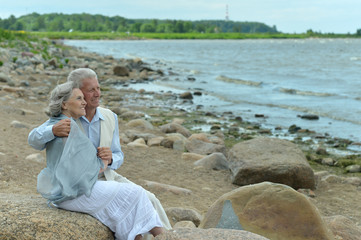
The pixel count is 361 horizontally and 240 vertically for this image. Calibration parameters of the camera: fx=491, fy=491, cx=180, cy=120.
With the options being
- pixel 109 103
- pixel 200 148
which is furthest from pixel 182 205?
pixel 109 103

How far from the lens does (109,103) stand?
57.8 feet

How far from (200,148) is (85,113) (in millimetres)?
6536

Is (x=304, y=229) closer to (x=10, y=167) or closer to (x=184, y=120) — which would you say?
(x=10, y=167)

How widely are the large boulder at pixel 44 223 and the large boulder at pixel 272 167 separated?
15.0 feet

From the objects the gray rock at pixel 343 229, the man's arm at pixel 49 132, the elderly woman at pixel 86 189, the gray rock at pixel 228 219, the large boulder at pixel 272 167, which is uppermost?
the man's arm at pixel 49 132

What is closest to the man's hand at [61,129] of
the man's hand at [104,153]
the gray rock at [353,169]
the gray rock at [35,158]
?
the man's hand at [104,153]

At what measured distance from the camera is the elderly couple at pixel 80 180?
140 inches

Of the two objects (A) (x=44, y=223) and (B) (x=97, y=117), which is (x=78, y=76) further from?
(A) (x=44, y=223)

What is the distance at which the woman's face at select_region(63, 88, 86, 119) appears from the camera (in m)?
3.73

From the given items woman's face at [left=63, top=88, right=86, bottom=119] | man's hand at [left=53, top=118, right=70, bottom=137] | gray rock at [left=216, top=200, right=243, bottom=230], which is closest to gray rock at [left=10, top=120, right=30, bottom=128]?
gray rock at [left=216, top=200, right=243, bottom=230]

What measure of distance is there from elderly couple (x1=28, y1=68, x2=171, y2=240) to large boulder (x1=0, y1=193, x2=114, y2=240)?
0.22ft

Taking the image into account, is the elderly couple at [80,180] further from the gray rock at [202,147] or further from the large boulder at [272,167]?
the gray rock at [202,147]

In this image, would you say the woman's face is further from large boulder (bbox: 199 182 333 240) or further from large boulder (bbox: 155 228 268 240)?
large boulder (bbox: 199 182 333 240)

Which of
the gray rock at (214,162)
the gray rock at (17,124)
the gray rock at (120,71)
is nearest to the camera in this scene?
the gray rock at (214,162)
